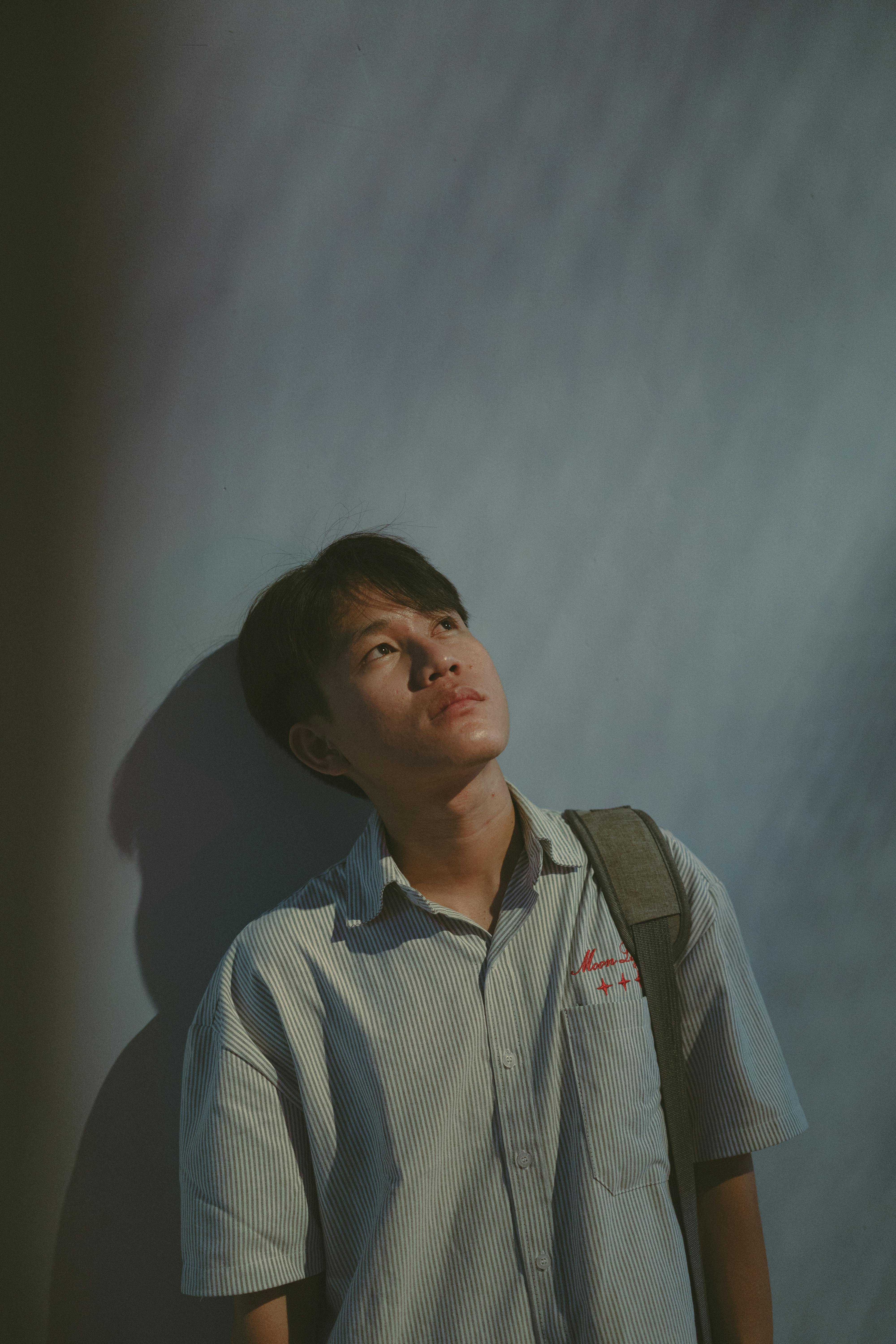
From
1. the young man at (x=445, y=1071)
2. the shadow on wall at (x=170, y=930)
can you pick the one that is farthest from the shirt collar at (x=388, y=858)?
the shadow on wall at (x=170, y=930)

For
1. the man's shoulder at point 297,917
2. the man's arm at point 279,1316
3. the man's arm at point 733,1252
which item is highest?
the man's shoulder at point 297,917

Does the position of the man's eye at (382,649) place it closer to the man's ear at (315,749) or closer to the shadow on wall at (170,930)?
the man's ear at (315,749)

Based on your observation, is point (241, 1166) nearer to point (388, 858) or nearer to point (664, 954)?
point (388, 858)

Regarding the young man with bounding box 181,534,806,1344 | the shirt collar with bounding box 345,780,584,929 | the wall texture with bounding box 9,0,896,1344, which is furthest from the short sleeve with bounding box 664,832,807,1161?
the wall texture with bounding box 9,0,896,1344

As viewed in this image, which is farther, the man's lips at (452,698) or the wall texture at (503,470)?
the wall texture at (503,470)

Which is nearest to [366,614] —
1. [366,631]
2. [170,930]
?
[366,631]

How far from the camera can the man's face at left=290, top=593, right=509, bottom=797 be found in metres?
0.86

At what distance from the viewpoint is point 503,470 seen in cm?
115

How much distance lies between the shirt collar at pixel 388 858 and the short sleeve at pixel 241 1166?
14 cm

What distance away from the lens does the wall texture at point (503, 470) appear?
38.4 inches

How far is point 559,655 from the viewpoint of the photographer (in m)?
1.16

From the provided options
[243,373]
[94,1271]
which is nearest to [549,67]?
[243,373]

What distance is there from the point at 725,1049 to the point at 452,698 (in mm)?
482

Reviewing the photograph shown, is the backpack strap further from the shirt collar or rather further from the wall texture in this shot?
the wall texture
